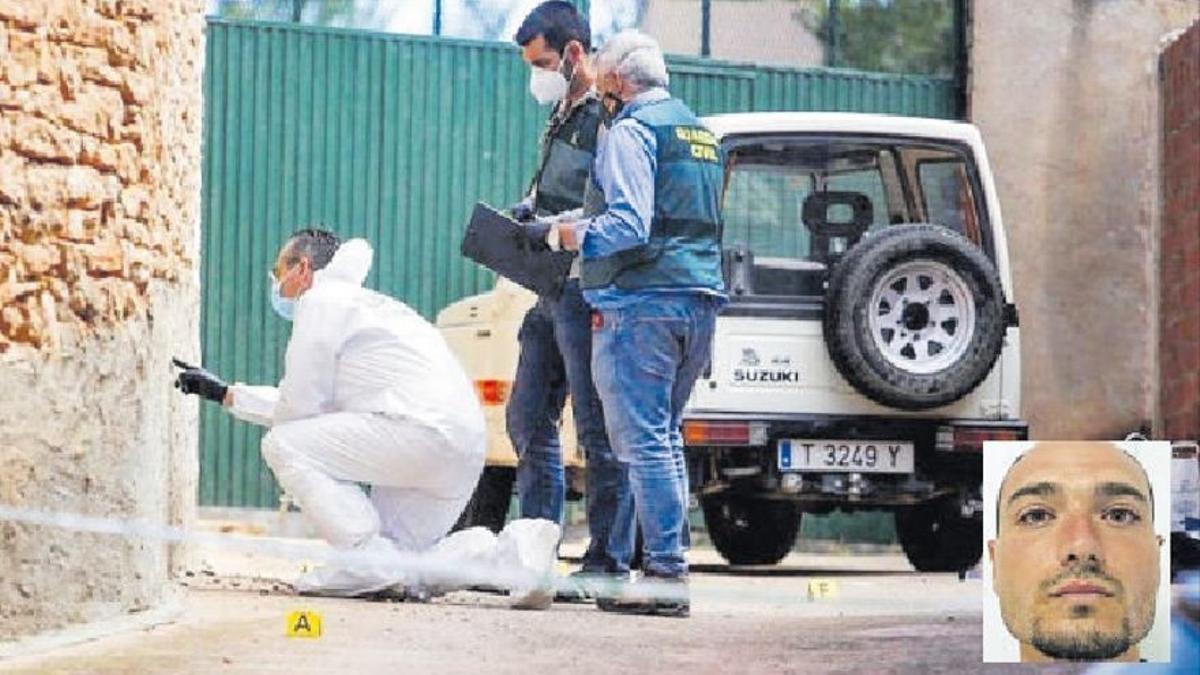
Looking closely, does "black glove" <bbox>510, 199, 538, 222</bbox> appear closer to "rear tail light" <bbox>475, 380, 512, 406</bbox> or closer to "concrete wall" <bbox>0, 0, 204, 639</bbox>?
"concrete wall" <bbox>0, 0, 204, 639</bbox>

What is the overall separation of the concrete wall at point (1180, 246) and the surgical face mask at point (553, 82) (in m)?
3.73

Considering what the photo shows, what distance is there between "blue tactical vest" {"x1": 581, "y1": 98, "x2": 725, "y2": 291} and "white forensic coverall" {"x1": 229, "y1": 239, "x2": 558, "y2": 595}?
56 cm

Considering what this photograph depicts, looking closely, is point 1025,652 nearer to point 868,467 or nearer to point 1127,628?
point 1127,628

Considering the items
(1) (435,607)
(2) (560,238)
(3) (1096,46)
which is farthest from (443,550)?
(3) (1096,46)

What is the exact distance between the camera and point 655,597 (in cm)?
738

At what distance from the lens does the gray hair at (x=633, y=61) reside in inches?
289

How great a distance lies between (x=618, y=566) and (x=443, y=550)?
397 millimetres

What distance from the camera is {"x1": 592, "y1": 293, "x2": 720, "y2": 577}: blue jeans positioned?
23.9 feet

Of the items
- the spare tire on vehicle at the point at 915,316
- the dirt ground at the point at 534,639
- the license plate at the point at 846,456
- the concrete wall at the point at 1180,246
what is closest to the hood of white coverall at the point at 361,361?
the dirt ground at the point at 534,639

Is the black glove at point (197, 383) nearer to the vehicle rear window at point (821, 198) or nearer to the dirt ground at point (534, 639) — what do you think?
the dirt ground at point (534, 639)

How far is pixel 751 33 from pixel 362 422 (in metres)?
5.06

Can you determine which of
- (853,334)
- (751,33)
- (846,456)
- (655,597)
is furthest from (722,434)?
(751,33)

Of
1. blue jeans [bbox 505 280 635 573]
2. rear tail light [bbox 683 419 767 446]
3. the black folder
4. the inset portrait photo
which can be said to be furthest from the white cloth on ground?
the inset portrait photo

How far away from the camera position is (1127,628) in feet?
19.2
